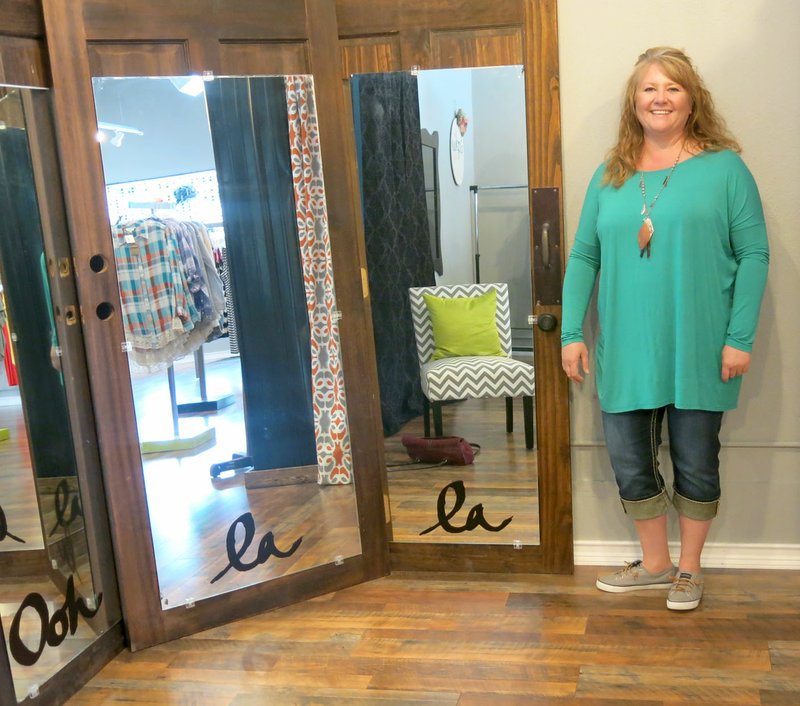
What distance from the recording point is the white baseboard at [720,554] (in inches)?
101

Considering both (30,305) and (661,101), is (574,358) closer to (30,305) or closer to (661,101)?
(661,101)

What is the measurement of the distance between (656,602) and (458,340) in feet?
3.08

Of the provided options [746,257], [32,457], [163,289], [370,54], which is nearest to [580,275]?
[746,257]

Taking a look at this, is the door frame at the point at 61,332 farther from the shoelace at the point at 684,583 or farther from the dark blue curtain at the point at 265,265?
the shoelace at the point at 684,583

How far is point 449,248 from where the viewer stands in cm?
253

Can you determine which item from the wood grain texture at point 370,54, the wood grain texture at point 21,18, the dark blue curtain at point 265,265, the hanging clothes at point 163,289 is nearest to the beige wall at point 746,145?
the wood grain texture at point 370,54

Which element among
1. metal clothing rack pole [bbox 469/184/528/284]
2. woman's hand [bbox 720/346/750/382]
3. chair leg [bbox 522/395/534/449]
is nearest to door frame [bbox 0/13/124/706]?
metal clothing rack pole [bbox 469/184/528/284]

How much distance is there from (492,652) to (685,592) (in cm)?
58

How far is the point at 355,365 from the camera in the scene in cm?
255

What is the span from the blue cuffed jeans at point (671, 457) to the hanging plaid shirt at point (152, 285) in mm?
1221

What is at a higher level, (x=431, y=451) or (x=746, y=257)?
(x=746, y=257)

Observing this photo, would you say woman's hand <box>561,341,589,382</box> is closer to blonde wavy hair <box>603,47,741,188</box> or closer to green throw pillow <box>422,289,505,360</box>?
green throw pillow <box>422,289,505,360</box>

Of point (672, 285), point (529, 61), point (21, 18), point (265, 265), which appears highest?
point (21, 18)

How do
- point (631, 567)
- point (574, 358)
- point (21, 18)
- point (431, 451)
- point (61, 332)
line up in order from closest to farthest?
point (21, 18) → point (61, 332) → point (574, 358) → point (631, 567) → point (431, 451)
